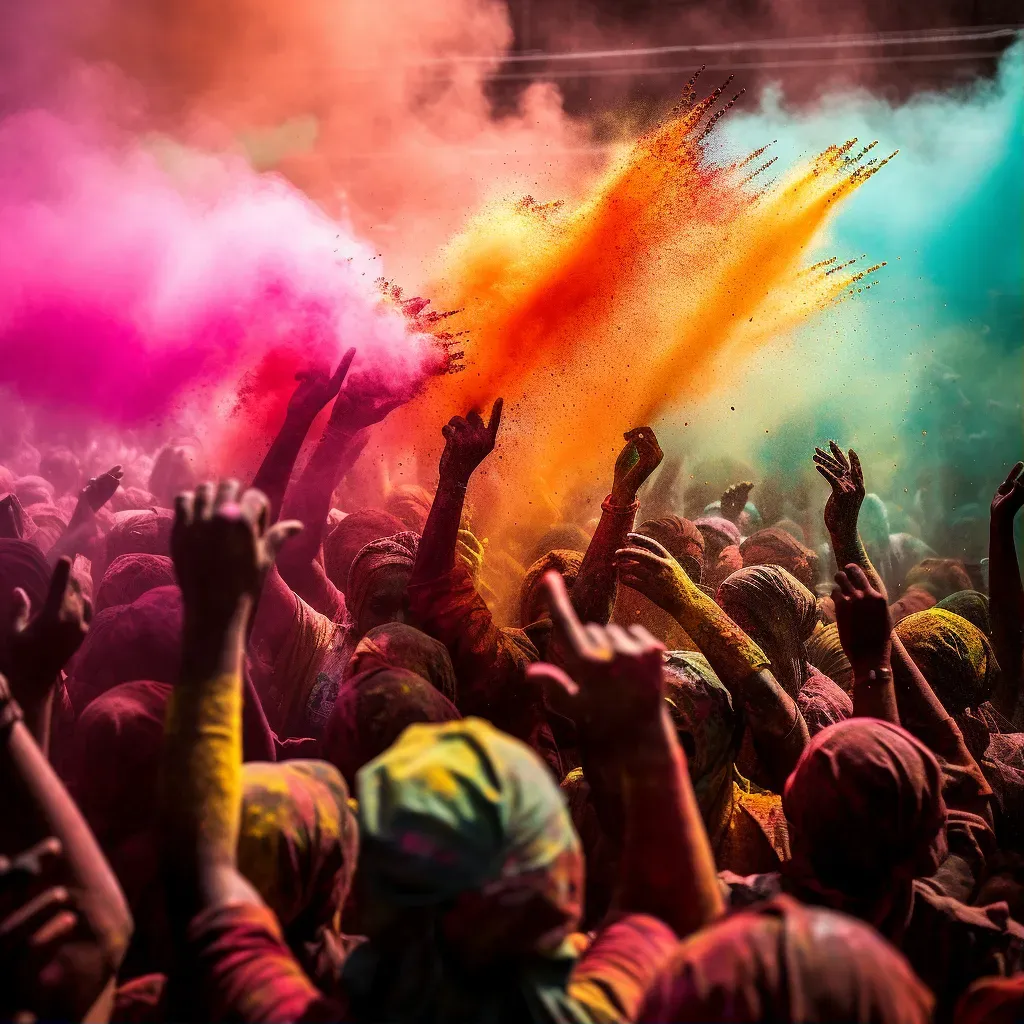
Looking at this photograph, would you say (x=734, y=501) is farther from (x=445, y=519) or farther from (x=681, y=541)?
(x=445, y=519)

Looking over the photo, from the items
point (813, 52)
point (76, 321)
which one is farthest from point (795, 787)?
point (813, 52)

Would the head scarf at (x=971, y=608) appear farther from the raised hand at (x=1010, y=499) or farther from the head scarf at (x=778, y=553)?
the raised hand at (x=1010, y=499)

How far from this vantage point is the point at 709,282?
6.79m

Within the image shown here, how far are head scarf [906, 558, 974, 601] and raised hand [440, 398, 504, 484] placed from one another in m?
5.56

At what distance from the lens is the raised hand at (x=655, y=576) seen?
324cm

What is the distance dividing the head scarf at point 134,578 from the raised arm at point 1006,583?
3.41 metres

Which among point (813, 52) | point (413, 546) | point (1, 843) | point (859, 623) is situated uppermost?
point (813, 52)

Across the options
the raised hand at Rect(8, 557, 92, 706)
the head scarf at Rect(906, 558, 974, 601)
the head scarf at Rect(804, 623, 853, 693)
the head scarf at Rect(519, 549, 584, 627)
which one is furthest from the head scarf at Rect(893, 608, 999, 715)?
the head scarf at Rect(906, 558, 974, 601)

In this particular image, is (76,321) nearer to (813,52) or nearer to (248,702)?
(248,702)

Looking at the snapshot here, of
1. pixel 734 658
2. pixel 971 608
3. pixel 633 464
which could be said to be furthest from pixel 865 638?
pixel 971 608

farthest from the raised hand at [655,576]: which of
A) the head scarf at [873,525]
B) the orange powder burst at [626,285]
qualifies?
the head scarf at [873,525]

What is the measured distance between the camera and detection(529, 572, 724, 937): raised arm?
158cm

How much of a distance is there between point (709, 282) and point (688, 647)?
10.9ft

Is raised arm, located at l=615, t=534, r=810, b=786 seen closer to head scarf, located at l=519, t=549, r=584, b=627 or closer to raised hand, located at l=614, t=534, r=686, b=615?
raised hand, located at l=614, t=534, r=686, b=615
